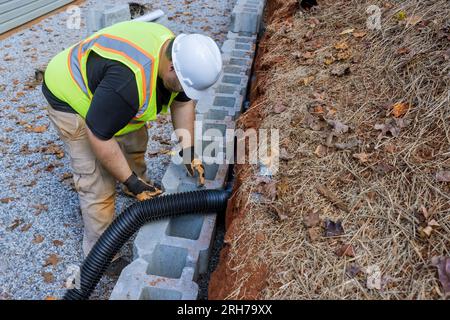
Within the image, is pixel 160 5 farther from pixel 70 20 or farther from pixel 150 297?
pixel 150 297

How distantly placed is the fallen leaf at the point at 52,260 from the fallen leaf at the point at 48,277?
0.09 m

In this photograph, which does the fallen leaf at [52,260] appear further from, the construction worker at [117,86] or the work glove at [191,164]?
the work glove at [191,164]

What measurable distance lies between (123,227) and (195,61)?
4.43ft

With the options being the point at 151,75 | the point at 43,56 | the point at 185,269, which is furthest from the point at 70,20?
the point at 185,269

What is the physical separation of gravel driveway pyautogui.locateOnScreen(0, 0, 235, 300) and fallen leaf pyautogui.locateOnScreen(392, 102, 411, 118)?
8.41 feet

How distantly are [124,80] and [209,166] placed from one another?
1.70 meters

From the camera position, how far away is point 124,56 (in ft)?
8.11

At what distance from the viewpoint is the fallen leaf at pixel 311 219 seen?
2.31 metres

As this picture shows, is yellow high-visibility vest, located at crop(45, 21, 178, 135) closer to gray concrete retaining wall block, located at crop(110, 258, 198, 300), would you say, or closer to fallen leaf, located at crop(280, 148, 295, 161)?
fallen leaf, located at crop(280, 148, 295, 161)

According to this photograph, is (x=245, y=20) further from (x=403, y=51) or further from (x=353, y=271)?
(x=353, y=271)

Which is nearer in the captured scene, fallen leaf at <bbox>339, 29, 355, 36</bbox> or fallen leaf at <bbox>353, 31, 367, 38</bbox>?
fallen leaf at <bbox>353, 31, 367, 38</bbox>

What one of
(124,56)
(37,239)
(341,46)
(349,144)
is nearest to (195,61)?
(124,56)

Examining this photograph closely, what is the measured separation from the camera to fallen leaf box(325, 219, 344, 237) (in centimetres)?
Answer: 224

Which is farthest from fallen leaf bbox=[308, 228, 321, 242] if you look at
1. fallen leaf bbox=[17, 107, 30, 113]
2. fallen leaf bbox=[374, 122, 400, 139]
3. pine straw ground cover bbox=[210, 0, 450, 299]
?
fallen leaf bbox=[17, 107, 30, 113]
